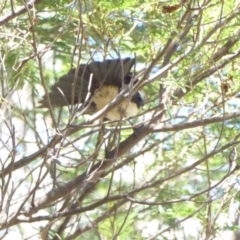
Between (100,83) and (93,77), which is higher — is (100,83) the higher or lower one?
the lower one

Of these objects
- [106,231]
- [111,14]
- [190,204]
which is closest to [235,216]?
[190,204]

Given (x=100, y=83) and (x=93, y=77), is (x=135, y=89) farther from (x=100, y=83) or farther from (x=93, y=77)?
(x=93, y=77)

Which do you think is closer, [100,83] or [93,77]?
[100,83]

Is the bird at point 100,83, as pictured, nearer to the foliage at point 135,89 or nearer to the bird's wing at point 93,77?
the bird's wing at point 93,77

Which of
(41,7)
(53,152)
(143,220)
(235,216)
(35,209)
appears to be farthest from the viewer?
(143,220)

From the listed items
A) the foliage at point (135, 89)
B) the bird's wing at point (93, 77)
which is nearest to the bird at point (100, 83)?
the bird's wing at point (93, 77)

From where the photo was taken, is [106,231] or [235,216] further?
[235,216]

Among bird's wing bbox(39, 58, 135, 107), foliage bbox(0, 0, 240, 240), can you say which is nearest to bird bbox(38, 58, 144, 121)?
bird's wing bbox(39, 58, 135, 107)

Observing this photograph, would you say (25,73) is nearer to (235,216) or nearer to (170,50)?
(170,50)

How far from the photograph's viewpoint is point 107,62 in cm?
356

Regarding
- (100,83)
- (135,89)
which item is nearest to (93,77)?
(100,83)

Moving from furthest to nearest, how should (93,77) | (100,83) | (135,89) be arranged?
(93,77), (100,83), (135,89)

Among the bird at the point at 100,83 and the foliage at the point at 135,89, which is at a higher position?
the bird at the point at 100,83

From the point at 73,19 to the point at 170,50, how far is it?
48cm
